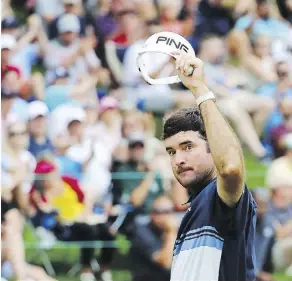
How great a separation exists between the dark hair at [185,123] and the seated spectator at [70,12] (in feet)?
22.9

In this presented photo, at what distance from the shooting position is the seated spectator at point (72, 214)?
9.04 m

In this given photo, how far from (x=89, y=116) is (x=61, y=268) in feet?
5.36

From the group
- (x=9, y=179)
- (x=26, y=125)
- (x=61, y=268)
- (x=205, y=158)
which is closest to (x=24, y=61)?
(x=26, y=125)

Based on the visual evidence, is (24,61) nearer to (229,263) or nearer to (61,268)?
(61,268)

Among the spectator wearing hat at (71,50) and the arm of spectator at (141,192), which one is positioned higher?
the spectator wearing hat at (71,50)

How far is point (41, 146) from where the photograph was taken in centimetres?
941

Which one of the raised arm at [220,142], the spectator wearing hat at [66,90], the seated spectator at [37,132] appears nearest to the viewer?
the raised arm at [220,142]

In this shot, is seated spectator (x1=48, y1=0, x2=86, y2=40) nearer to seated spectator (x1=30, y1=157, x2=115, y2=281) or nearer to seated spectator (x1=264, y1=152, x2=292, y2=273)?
seated spectator (x1=30, y1=157, x2=115, y2=281)

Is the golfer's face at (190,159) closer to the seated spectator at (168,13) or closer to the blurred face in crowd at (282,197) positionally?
the blurred face in crowd at (282,197)

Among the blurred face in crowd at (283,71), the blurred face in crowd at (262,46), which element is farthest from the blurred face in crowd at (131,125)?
the blurred face in crowd at (262,46)

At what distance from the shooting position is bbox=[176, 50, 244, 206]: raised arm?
123 inches

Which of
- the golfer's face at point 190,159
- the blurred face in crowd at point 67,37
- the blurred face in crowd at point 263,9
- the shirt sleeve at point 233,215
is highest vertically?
the golfer's face at point 190,159

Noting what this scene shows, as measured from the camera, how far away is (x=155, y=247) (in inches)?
355

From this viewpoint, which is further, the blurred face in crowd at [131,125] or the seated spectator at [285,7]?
the seated spectator at [285,7]
